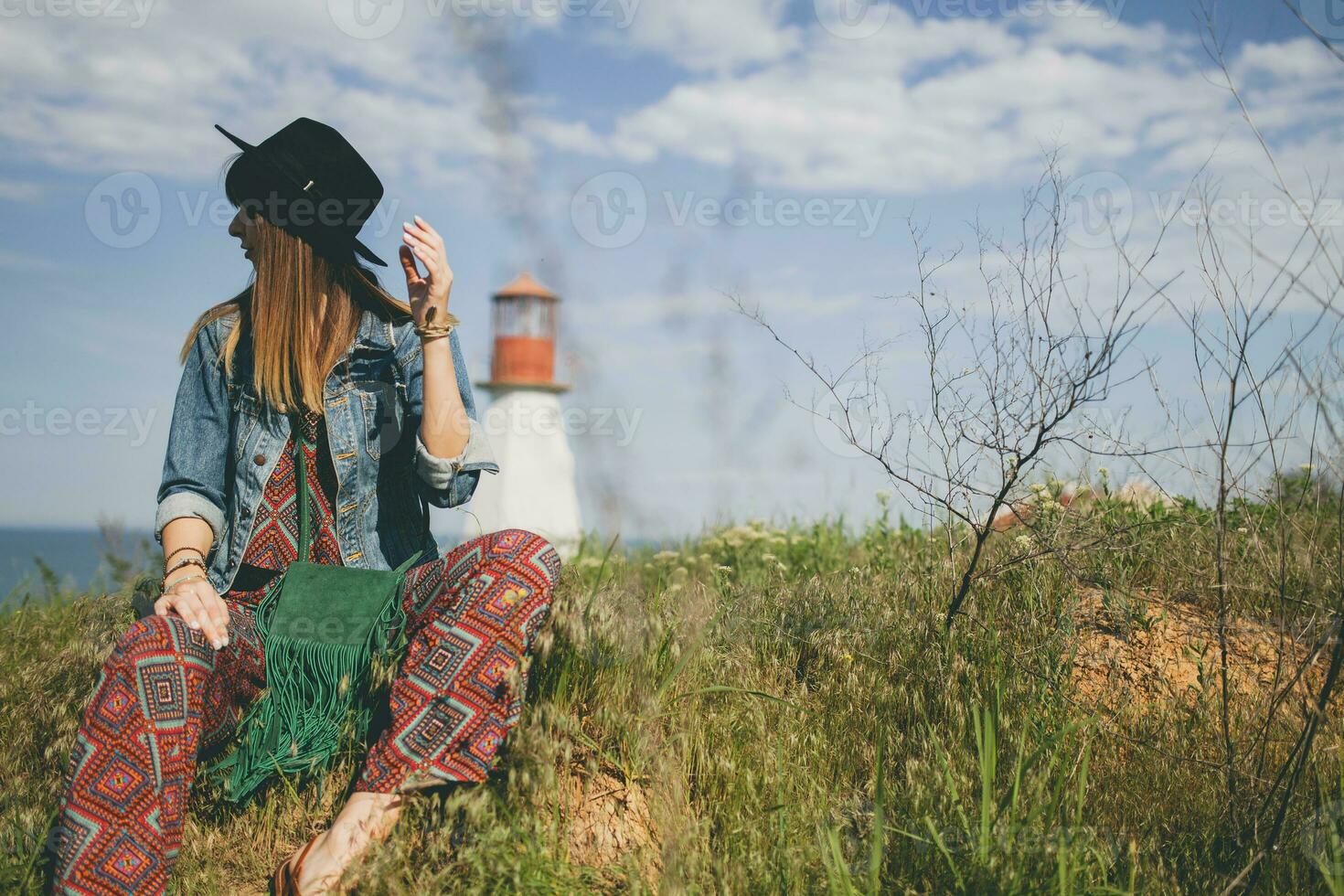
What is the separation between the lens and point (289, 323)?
2.99m

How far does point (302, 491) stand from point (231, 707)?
68 centimetres

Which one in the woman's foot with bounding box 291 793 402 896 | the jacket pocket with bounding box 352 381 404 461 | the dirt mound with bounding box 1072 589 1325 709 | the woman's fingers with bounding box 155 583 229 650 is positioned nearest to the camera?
the woman's foot with bounding box 291 793 402 896

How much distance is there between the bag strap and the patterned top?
0.04ft

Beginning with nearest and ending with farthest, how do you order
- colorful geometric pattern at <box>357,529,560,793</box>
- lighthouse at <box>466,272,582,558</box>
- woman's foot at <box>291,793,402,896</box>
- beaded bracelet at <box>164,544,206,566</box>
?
woman's foot at <box>291,793,402,896</box>, colorful geometric pattern at <box>357,529,560,793</box>, beaded bracelet at <box>164,544,206,566</box>, lighthouse at <box>466,272,582,558</box>

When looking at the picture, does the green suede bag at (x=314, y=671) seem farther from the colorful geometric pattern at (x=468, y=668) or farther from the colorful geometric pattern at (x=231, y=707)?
the colorful geometric pattern at (x=468, y=668)

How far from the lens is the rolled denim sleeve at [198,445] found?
2.82 meters

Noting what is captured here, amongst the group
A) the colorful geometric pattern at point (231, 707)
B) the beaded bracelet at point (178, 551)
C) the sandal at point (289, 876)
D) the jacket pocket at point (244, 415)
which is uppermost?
the jacket pocket at point (244, 415)

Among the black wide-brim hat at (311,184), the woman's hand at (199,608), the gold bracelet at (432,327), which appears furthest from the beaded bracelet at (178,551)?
the black wide-brim hat at (311,184)

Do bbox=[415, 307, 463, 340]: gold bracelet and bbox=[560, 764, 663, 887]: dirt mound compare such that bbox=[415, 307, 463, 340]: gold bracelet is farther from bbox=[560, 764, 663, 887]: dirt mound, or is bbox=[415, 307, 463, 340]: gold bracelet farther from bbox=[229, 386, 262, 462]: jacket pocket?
bbox=[560, 764, 663, 887]: dirt mound

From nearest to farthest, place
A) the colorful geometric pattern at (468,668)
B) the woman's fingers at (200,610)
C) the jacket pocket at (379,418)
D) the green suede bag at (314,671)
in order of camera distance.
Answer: the colorful geometric pattern at (468,668), the woman's fingers at (200,610), the green suede bag at (314,671), the jacket pocket at (379,418)

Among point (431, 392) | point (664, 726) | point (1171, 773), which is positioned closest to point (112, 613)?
point (431, 392)

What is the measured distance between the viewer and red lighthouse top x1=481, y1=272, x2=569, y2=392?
18.9 metres

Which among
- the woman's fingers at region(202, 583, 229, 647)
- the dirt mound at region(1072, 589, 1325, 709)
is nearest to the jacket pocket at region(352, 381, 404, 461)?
the woman's fingers at region(202, 583, 229, 647)

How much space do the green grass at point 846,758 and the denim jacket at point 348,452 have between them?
57 cm
